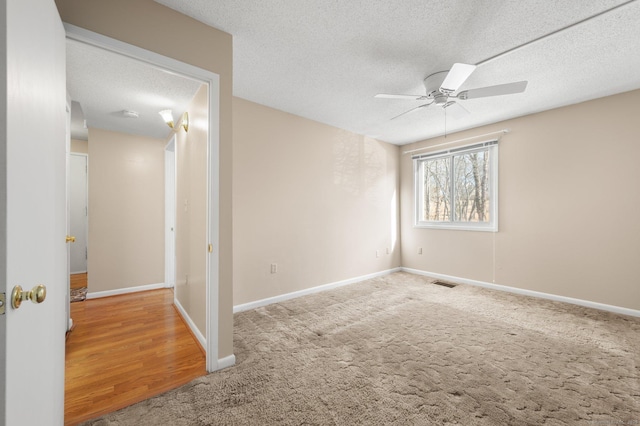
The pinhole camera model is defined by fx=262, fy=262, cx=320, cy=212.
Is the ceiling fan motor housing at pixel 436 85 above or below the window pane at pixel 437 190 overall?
above

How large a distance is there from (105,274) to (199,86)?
10.0 ft

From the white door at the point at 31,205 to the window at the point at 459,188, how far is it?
4.74 m

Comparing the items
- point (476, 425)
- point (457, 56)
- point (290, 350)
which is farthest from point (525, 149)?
point (290, 350)

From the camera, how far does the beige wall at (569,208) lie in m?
2.97

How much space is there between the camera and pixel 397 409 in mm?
1571

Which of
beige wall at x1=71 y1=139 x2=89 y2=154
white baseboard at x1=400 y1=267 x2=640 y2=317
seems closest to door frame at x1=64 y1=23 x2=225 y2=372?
white baseboard at x1=400 y1=267 x2=640 y2=317

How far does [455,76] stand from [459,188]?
285 cm

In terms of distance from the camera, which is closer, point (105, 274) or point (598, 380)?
point (598, 380)

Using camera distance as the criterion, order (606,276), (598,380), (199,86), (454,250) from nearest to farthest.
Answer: (598,380), (199,86), (606,276), (454,250)

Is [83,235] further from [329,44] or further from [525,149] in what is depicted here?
[525,149]

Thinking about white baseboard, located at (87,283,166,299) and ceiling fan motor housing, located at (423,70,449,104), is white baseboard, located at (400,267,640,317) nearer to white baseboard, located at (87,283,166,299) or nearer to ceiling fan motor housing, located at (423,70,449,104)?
ceiling fan motor housing, located at (423,70,449,104)

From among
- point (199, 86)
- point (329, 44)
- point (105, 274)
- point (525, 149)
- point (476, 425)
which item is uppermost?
point (329, 44)

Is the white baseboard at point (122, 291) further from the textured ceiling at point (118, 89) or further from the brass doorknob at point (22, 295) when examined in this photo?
the brass doorknob at point (22, 295)

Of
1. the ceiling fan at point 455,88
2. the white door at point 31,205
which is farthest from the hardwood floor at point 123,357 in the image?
the ceiling fan at point 455,88
